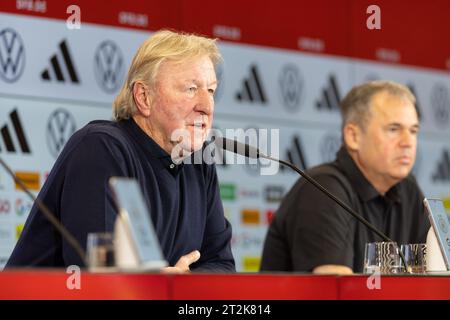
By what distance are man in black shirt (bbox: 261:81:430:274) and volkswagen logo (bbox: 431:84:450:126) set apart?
1.42 m

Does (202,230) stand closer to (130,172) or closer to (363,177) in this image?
(130,172)

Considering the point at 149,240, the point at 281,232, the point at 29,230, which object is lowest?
the point at 281,232

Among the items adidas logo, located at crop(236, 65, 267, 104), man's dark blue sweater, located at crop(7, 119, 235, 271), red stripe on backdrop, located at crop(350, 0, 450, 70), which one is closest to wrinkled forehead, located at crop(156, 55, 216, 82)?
man's dark blue sweater, located at crop(7, 119, 235, 271)

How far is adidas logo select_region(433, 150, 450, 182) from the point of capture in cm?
480

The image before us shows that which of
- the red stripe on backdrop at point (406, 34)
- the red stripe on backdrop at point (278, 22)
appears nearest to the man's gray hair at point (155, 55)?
the red stripe on backdrop at point (278, 22)

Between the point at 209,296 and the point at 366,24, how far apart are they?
122 inches

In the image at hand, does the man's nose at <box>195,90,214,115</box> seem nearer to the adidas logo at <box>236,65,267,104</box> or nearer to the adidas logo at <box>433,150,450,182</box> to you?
the adidas logo at <box>236,65,267,104</box>

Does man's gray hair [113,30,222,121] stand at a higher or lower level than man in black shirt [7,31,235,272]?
higher

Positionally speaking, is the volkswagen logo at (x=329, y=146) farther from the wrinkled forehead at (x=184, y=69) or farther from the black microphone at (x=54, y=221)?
the black microphone at (x=54, y=221)

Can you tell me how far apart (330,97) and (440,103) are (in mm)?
758

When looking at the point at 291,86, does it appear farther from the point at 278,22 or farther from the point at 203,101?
the point at 203,101

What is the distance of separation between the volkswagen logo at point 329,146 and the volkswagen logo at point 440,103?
69cm
